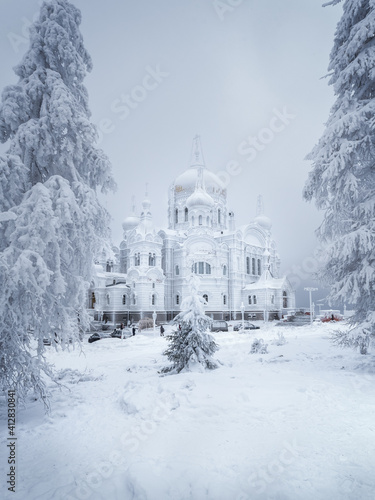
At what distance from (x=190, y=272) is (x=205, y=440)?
124 feet

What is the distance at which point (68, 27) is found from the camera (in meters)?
8.63

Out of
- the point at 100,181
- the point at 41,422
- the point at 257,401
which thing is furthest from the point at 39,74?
the point at 257,401

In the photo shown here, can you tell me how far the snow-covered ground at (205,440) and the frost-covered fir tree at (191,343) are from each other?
1.24m

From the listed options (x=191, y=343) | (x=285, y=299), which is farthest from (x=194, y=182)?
(x=191, y=343)

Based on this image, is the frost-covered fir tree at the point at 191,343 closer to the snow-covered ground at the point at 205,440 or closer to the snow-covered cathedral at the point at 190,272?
the snow-covered ground at the point at 205,440

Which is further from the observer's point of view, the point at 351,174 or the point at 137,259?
the point at 137,259

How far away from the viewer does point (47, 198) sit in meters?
6.90

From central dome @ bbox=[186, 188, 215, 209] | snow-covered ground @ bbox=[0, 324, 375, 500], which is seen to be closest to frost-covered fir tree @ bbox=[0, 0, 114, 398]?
snow-covered ground @ bbox=[0, 324, 375, 500]

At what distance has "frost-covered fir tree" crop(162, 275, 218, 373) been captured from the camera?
36.3 feet

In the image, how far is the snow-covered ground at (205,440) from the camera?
4.27m

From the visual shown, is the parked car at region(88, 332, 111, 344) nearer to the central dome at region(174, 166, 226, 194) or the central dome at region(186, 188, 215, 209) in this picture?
the central dome at region(186, 188, 215, 209)

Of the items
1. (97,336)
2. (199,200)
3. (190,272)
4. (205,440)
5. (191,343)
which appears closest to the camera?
(205,440)

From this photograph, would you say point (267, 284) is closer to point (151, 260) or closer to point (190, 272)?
point (190, 272)

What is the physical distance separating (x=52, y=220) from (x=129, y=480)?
4.86 meters
